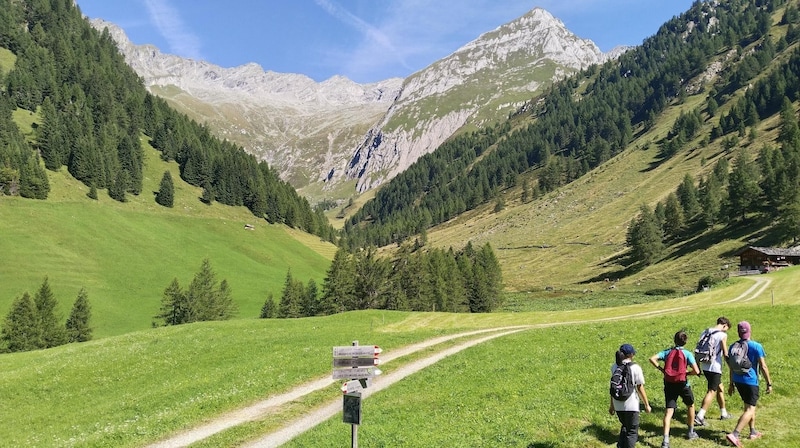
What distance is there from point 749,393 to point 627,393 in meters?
4.00

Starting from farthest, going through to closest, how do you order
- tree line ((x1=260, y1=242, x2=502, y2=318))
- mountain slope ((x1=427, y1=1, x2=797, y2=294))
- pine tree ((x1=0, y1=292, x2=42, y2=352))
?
mountain slope ((x1=427, y1=1, x2=797, y2=294)), tree line ((x1=260, y1=242, x2=502, y2=318)), pine tree ((x1=0, y1=292, x2=42, y2=352))

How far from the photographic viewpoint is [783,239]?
95750 millimetres

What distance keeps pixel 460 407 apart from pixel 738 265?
101209 mm

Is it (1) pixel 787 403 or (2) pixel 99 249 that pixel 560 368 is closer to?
(1) pixel 787 403

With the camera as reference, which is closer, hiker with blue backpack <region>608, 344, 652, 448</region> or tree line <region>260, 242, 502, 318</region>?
hiker with blue backpack <region>608, 344, 652, 448</region>

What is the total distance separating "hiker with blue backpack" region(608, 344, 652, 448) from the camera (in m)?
11.2

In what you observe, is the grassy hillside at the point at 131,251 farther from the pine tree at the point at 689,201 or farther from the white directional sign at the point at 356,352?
the pine tree at the point at 689,201

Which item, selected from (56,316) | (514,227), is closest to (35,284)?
(56,316)

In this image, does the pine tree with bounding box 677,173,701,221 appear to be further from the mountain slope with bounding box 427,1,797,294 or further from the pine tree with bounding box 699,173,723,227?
the pine tree with bounding box 699,173,723,227

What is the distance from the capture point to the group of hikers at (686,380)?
11.3 m

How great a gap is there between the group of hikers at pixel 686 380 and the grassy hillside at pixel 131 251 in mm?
80431

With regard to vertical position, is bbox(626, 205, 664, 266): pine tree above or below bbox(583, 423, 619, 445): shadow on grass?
above

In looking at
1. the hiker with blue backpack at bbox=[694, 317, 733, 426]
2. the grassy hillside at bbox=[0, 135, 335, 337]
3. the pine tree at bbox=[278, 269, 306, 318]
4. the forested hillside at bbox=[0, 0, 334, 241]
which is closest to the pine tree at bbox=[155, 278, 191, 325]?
the grassy hillside at bbox=[0, 135, 335, 337]

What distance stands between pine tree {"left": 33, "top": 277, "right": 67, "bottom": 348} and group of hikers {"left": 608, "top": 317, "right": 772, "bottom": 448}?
75.1 metres
